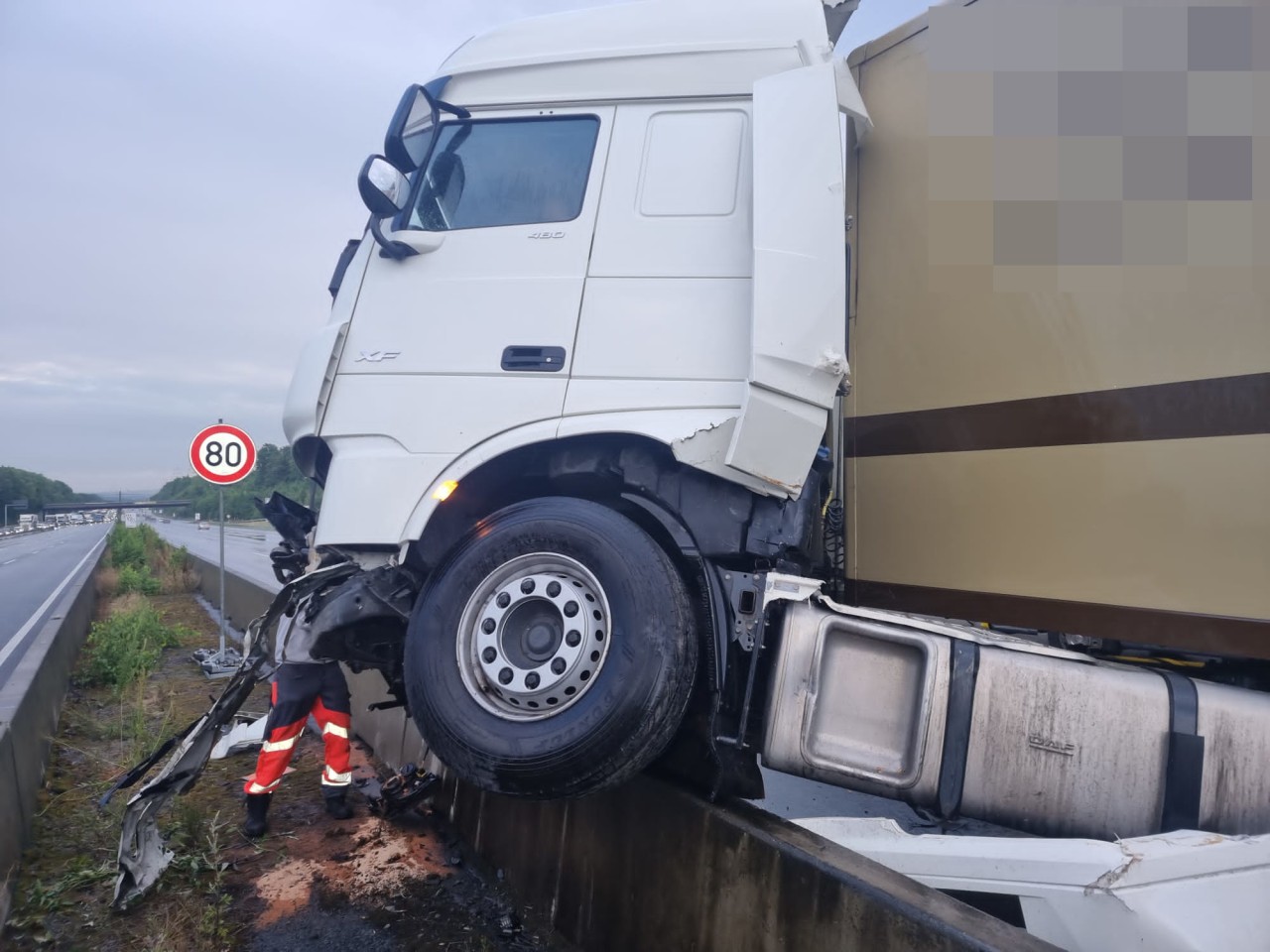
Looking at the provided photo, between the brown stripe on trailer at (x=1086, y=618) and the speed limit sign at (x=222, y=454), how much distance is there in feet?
28.2

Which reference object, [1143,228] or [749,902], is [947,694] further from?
[1143,228]

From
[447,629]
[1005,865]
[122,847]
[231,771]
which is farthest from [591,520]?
[231,771]

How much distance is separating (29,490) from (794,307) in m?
126

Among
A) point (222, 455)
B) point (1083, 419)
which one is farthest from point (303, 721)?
point (222, 455)

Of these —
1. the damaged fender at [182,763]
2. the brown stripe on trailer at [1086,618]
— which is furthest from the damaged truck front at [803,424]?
the damaged fender at [182,763]

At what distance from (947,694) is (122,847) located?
3.50m

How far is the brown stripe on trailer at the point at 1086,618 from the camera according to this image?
2.55m

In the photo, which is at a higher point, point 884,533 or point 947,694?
point 884,533

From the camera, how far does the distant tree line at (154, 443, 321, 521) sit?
9.49 meters

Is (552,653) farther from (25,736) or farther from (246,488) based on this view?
(246,488)

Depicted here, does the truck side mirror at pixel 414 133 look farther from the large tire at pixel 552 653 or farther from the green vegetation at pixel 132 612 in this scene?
the green vegetation at pixel 132 612

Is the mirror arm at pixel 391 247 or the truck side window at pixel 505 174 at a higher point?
the truck side window at pixel 505 174

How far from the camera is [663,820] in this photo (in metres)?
3.04

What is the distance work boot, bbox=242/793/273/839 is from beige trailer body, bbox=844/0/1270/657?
11.1ft
